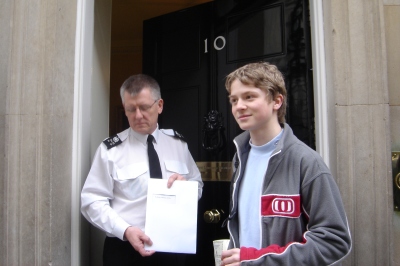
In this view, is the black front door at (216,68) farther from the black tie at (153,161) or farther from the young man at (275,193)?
the young man at (275,193)

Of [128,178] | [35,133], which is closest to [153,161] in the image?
[128,178]

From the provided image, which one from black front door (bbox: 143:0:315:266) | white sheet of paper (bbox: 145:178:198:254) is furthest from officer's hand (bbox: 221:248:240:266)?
black front door (bbox: 143:0:315:266)

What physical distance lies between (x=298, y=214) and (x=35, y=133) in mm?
1735

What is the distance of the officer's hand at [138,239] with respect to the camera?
6.93 ft

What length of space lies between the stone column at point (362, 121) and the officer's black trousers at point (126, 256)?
117cm

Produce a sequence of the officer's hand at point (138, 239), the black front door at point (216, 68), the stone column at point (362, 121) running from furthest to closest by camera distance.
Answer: the black front door at point (216, 68), the stone column at point (362, 121), the officer's hand at point (138, 239)

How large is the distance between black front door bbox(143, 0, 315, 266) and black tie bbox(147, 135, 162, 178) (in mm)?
802

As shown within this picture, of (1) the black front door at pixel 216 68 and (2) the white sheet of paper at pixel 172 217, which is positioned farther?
(1) the black front door at pixel 216 68

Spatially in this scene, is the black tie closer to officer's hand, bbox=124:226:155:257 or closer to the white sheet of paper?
the white sheet of paper

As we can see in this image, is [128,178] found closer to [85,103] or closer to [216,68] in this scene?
[85,103]

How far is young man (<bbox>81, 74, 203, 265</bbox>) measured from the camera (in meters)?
2.32

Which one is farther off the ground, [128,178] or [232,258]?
[128,178]

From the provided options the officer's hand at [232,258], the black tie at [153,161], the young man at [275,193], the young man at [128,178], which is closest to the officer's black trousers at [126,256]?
the young man at [128,178]

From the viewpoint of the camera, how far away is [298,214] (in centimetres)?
140
